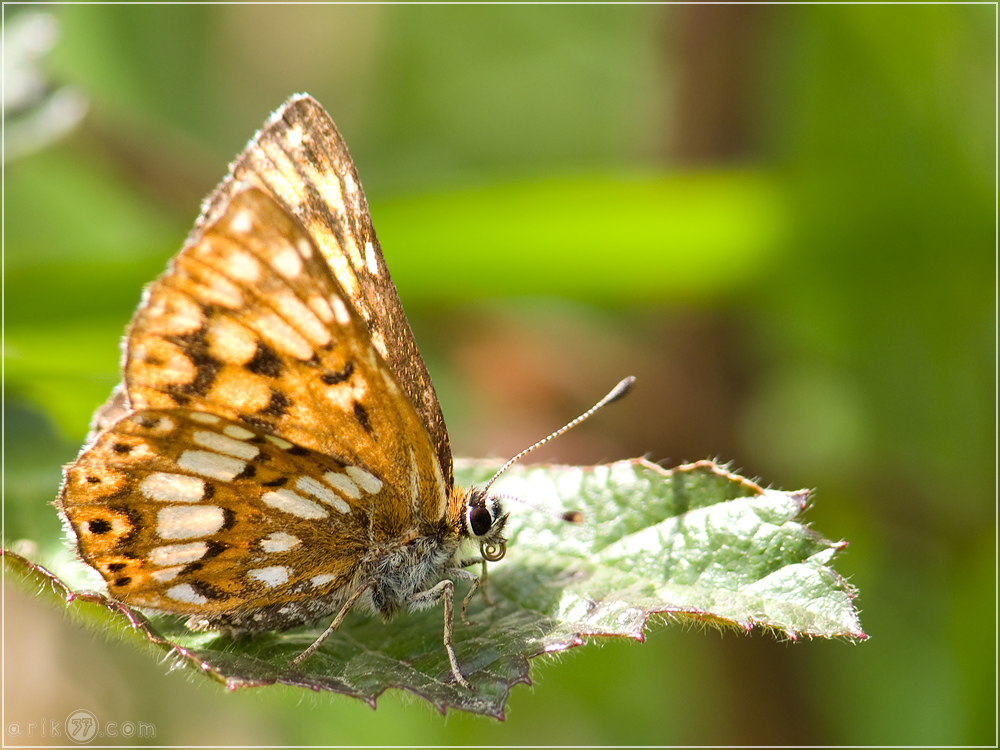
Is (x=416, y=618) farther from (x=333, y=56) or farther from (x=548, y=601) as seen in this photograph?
(x=333, y=56)

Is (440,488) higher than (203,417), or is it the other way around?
(203,417)

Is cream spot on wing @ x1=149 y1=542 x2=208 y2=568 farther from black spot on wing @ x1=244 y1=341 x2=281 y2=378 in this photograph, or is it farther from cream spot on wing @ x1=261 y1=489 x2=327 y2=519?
black spot on wing @ x1=244 y1=341 x2=281 y2=378

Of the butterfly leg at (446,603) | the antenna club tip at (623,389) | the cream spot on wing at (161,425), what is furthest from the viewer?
the antenna club tip at (623,389)

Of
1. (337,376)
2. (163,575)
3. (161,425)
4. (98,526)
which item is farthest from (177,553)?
(337,376)

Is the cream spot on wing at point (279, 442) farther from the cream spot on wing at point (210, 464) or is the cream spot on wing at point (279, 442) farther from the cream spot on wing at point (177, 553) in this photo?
the cream spot on wing at point (177, 553)

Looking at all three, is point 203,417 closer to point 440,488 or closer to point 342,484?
point 342,484

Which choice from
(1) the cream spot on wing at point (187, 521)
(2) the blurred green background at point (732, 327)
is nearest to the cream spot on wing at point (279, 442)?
(1) the cream spot on wing at point (187, 521)

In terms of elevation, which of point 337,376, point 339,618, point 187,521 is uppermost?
point 337,376
